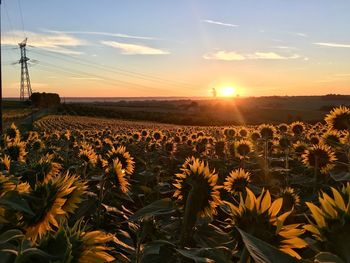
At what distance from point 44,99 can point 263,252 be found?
9358cm

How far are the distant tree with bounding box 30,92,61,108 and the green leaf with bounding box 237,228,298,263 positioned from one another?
9159cm

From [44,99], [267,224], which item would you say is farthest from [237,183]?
[44,99]

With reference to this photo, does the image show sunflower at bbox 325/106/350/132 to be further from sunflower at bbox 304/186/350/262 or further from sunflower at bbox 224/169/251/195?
sunflower at bbox 304/186/350/262

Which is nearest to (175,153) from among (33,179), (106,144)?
(106,144)

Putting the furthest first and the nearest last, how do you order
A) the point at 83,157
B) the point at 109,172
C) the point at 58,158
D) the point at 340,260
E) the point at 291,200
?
the point at 58,158, the point at 83,157, the point at 291,200, the point at 109,172, the point at 340,260

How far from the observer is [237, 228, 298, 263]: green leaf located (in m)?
0.91

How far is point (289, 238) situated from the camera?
4.25 feet

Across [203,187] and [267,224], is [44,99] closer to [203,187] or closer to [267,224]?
[203,187]

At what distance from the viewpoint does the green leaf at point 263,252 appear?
0.91m

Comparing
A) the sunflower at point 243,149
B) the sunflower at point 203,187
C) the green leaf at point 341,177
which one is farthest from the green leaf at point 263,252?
the sunflower at point 243,149

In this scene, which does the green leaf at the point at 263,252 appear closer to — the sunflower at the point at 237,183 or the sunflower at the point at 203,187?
the sunflower at the point at 203,187

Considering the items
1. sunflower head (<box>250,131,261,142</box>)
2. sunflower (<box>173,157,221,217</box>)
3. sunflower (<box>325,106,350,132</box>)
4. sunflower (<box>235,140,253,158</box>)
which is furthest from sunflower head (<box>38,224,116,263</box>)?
sunflower head (<box>250,131,261,142</box>)

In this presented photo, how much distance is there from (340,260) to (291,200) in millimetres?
2847

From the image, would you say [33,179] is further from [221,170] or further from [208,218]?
[221,170]
